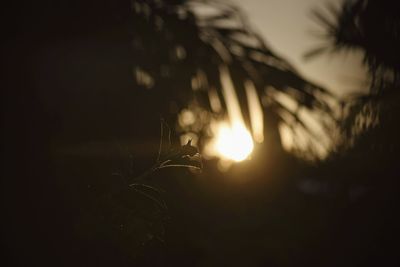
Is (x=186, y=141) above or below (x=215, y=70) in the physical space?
below

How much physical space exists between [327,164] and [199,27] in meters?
0.66

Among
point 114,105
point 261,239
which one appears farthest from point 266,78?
point 261,239

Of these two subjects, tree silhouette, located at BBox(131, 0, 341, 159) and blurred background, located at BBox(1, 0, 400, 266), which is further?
tree silhouette, located at BBox(131, 0, 341, 159)

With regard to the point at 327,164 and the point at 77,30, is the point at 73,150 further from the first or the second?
the point at 327,164

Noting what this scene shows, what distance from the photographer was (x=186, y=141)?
3.34 ft

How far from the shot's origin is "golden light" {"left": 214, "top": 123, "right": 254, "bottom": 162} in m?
1.10

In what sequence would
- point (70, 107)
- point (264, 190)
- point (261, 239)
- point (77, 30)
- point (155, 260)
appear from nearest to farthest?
point (155, 260)
point (70, 107)
point (77, 30)
point (261, 239)
point (264, 190)

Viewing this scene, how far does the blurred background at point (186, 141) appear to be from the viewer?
739 mm

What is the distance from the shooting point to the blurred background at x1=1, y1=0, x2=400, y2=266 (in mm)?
739

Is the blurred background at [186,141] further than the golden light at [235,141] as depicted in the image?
No

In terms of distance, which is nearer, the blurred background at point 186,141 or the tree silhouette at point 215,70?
the blurred background at point 186,141

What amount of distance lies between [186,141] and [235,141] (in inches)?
6.7

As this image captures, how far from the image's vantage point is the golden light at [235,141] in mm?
1102

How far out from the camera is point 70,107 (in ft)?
3.12
